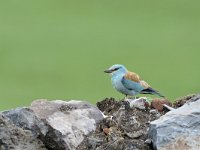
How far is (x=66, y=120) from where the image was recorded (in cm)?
438

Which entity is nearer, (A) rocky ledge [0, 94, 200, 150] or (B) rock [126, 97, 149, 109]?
(A) rocky ledge [0, 94, 200, 150]

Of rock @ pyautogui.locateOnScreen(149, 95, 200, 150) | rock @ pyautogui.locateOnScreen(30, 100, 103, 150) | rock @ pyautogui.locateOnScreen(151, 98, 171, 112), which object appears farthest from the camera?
rock @ pyautogui.locateOnScreen(151, 98, 171, 112)

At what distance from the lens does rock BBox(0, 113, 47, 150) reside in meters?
3.94

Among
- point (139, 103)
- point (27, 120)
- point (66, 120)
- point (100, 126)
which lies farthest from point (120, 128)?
point (27, 120)

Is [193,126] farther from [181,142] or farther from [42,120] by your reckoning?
[42,120]

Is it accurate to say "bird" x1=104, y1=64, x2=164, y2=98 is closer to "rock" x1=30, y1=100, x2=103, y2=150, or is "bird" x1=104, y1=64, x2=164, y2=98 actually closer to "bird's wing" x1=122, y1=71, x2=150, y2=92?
"bird's wing" x1=122, y1=71, x2=150, y2=92

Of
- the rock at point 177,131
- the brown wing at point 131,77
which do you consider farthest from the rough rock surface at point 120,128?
the brown wing at point 131,77

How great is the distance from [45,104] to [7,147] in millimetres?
642

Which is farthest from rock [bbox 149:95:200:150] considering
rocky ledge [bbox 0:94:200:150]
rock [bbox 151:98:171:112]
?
rock [bbox 151:98:171:112]

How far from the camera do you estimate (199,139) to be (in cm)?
405

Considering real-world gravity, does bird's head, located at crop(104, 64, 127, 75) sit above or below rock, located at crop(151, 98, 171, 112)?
above

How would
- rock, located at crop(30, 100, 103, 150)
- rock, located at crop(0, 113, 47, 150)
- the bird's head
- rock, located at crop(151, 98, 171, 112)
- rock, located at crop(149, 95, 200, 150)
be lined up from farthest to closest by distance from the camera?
the bird's head < rock, located at crop(151, 98, 171, 112) < rock, located at crop(30, 100, 103, 150) < rock, located at crop(149, 95, 200, 150) < rock, located at crop(0, 113, 47, 150)

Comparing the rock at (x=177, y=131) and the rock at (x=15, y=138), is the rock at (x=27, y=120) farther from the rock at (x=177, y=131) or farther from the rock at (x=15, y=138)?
the rock at (x=177, y=131)

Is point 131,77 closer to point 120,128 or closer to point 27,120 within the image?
point 120,128
